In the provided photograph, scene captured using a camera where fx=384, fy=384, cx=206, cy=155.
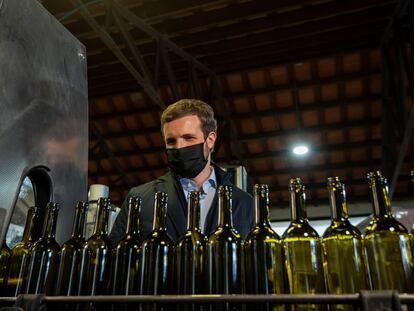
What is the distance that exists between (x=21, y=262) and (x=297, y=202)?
2.27 ft

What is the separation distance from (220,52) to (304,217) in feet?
15.5

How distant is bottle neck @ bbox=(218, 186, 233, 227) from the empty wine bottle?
0.19 feet

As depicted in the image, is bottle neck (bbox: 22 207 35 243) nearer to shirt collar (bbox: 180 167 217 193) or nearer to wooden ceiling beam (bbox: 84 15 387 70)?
shirt collar (bbox: 180 167 217 193)

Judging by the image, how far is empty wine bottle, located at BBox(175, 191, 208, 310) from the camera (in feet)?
2.50

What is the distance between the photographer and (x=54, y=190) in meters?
1.40

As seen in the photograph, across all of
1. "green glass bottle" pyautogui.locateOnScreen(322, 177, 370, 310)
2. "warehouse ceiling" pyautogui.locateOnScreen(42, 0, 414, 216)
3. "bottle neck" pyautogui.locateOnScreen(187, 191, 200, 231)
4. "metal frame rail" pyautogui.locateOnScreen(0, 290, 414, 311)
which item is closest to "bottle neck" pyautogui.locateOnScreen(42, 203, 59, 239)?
"metal frame rail" pyautogui.locateOnScreen(0, 290, 414, 311)

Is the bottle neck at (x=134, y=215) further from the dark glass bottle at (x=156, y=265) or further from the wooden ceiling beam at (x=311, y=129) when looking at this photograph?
the wooden ceiling beam at (x=311, y=129)

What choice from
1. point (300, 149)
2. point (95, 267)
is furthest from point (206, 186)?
point (300, 149)

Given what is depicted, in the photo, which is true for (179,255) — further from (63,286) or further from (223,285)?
(63,286)

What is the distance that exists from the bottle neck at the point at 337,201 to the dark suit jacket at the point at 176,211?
649mm

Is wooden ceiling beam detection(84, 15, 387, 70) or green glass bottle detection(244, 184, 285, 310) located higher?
wooden ceiling beam detection(84, 15, 387, 70)

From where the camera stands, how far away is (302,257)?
2.49 ft

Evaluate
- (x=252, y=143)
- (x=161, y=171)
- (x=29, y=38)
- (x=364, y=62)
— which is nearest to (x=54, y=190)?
(x=29, y=38)

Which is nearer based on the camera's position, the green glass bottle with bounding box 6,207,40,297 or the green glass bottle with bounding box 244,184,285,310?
the green glass bottle with bounding box 244,184,285,310
